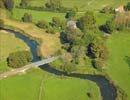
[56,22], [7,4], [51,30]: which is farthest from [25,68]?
[7,4]

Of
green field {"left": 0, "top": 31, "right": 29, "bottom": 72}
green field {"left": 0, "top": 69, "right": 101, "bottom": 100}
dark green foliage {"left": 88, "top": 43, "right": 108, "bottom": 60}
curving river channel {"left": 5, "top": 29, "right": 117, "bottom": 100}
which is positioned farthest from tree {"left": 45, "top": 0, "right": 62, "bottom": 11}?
green field {"left": 0, "top": 69, "right": 101, "bottom": 100}

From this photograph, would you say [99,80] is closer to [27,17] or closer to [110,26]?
[110,26]

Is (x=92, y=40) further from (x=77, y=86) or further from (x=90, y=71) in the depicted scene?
(x=77, y=86)

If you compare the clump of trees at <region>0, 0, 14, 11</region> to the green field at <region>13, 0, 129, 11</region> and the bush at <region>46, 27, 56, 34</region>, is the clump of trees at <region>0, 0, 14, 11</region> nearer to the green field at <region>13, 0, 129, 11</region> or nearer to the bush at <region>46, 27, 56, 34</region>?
the green field at <region>13, 0, 129, 11</region>

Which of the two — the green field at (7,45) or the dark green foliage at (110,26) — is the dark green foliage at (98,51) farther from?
the green field at (7,45)

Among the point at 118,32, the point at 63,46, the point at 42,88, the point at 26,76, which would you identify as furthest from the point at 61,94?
the point at 118,32

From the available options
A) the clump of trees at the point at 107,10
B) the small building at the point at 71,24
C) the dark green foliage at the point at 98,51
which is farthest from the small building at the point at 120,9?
the dark green foliage at the point at 98,51
